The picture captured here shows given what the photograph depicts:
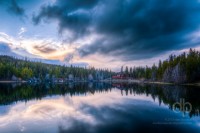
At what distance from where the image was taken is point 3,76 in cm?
18600

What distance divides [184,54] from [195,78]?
91.0 ft

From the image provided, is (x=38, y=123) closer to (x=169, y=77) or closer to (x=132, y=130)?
(x=132, y=130)

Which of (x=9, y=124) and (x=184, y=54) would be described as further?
(x=184, y=54)

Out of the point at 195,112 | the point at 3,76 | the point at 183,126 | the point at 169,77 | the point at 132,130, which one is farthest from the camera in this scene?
the point at 3,76

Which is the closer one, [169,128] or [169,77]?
[169,128]

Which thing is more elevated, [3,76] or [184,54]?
[184,54]

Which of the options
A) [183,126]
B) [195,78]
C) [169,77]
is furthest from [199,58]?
[183,126]

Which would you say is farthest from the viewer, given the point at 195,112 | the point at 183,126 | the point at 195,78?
the point at 195,78

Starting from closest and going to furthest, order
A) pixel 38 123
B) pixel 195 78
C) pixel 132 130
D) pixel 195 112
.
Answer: pixel 132 130 < pixel 38 123 < pixel 195 112 < pixel 195 78

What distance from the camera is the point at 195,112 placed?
115 ft

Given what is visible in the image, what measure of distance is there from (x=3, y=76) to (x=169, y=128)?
188031mm

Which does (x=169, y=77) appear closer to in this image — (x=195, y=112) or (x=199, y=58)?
(x=199, y=58)

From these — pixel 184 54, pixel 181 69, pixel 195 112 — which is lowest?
pixel 195 112

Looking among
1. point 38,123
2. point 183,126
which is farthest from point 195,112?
point 38,123
